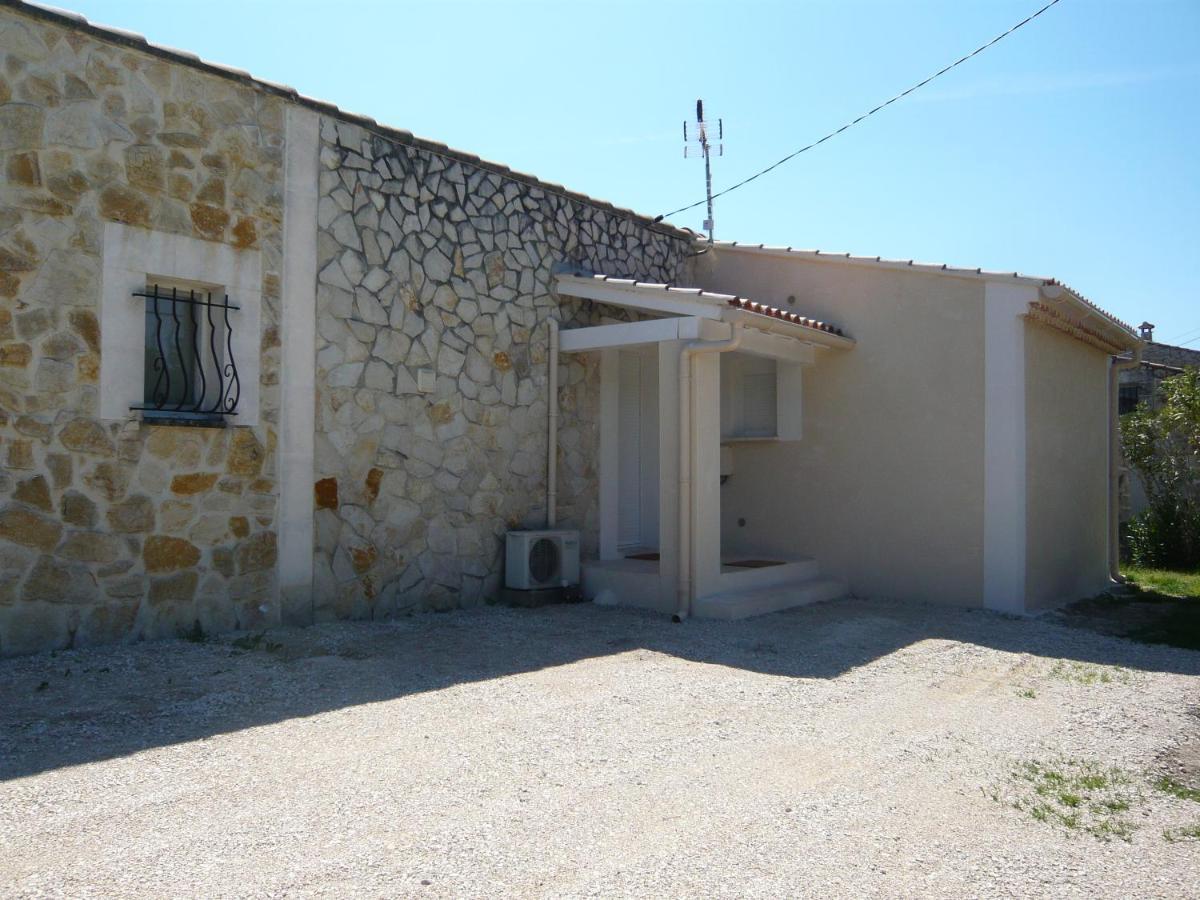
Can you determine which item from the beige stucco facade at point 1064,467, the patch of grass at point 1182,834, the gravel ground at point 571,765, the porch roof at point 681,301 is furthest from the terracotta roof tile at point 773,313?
the patch of grass at point 1182,834

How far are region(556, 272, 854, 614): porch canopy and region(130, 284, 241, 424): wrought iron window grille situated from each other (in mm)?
3588

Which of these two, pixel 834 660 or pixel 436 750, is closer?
pixel 436 750

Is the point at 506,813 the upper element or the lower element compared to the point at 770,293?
lower

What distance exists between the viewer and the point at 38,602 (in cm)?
591

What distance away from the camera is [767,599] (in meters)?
8.84

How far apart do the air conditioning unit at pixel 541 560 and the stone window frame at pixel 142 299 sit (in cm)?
280

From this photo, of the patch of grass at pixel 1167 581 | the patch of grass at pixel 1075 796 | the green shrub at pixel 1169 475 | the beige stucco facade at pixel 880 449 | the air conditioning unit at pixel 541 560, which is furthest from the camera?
the green shrub at pixel 1169 475

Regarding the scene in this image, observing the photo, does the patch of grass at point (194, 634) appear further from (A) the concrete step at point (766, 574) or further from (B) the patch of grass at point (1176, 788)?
(B) the patch of grass at point (1176, 788)

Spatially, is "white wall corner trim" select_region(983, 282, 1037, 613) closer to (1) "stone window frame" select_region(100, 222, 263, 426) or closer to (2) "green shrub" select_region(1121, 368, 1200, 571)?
(1) "stone window frame" select_region(100, 222, 263, 426)

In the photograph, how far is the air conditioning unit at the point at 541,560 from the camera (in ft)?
29.1

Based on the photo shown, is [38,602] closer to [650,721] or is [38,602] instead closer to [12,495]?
[12,495]

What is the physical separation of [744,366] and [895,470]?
215 centimetres

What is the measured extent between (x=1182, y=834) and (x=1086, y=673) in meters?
3.20

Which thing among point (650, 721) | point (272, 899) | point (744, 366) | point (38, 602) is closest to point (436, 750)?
point (650, 721)
